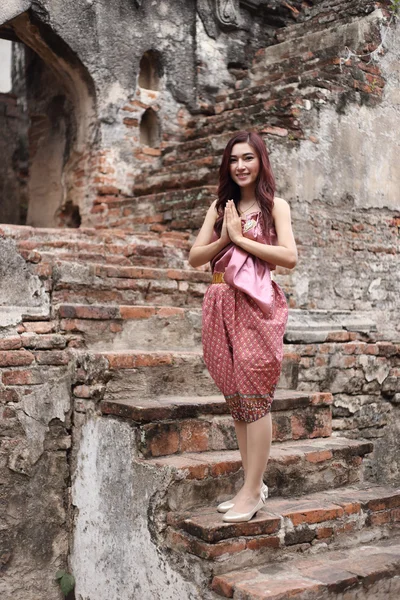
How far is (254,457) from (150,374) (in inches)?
40.2

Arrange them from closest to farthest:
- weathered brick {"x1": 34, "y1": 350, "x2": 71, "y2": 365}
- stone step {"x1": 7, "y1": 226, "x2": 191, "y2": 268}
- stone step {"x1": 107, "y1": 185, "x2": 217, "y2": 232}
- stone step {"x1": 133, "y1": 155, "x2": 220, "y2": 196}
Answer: weathered brick {"x1": 34, "y1": 350, "x2": 71, "y2": 365}, stone step {"x1": 7, "y1": 226, "x2": 191, "y2": 268}, stone step {"x1": 107, "y1": 185, "x2": 217, "y2": 232}, stone step {"x1": 133, "y1": 155, "x2": 220, "y2": 196}

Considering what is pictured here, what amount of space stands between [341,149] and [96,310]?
326 centimetres

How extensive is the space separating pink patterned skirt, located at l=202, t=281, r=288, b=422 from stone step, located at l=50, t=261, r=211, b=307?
4.31ft

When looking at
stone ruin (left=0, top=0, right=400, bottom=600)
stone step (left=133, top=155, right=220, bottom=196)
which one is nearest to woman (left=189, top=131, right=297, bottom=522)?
stone ruin (left=0, top=0, right=400, bottom=600)

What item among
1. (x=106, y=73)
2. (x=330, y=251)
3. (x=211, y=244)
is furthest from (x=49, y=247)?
(x=106, y=73)

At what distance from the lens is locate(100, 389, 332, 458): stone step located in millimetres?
3260

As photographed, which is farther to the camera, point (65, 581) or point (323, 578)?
point (65, 581)

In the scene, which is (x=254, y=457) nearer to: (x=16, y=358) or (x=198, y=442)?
(x=198, y=442)

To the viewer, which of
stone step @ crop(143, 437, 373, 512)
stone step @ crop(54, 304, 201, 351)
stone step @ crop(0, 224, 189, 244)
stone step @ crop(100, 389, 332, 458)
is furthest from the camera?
stone step @ crop(0, 224, 189, 244)

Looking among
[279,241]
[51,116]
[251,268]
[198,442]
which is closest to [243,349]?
[251,268]

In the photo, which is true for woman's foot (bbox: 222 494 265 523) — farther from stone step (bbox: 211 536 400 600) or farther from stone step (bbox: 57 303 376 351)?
stone step (bbox: 57 303 376 351)

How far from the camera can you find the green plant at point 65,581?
368 centimetres

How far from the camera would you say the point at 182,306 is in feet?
15.5

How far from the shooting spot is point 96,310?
13.0 feet
